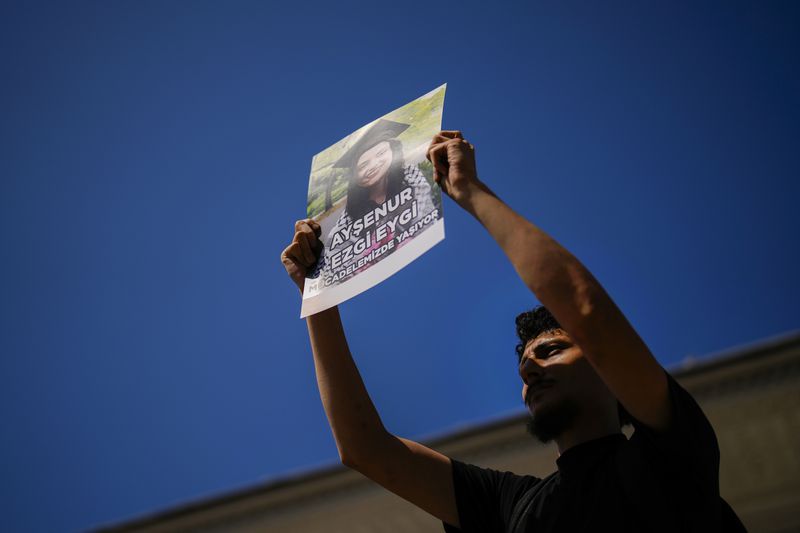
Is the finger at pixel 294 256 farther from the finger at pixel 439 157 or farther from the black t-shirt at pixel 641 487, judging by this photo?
the black t-shirt at pixel 641 487

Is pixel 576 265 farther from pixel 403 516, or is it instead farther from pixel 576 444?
pixel 403 516

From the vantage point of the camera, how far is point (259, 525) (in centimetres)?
752

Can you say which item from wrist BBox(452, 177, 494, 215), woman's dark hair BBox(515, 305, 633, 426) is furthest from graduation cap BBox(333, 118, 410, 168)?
woman's dark hair BBox(515, 305, 633, 426)

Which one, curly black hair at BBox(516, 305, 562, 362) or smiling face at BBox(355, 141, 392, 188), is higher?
smiling face at BBox(355, 141, 392, 188)

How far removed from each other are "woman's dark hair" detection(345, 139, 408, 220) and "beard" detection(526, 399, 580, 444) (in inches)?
27.7

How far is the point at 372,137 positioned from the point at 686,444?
119 cm

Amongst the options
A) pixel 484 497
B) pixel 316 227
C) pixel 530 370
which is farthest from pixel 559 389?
pixel 316 227

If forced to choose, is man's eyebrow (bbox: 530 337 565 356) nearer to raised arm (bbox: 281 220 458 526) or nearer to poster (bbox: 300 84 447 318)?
raised arm (bbox: 281 220 458 526)

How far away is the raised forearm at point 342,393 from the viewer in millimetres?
2033

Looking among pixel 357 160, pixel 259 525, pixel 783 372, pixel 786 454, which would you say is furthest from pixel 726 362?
pixel 357 160

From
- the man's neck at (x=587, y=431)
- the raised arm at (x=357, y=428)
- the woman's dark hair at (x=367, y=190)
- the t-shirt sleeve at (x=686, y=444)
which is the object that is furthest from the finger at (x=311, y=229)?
the t-shirt sleeve at (x=686, y=444)

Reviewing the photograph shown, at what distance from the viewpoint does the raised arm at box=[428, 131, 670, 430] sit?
153 centimetres

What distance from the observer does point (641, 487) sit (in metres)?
1.57

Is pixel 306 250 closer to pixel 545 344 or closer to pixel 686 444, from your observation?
pixel 545 344
